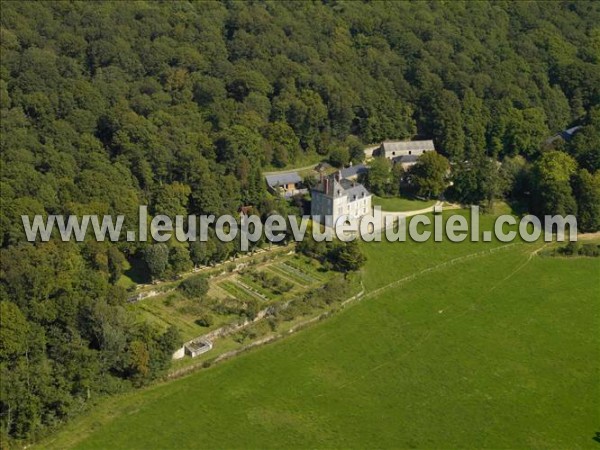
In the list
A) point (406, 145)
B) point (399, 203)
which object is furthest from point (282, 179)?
point (406, 145)

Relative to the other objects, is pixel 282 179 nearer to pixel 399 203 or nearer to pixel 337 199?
pixel 337 199

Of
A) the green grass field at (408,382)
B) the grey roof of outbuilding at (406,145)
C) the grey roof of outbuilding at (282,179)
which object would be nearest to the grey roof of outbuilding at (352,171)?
the grey roof of outbuilding at (282,179)

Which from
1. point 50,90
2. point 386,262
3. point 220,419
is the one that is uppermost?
point 50,90

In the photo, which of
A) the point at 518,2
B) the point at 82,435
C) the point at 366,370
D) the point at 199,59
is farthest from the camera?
the point at 518,2

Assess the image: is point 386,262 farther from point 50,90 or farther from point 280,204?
point 50,90

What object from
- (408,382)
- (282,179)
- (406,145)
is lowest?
(408,382)

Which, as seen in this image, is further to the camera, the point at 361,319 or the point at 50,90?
the point at 50,90

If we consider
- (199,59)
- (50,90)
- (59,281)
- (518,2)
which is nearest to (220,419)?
(59,281)
